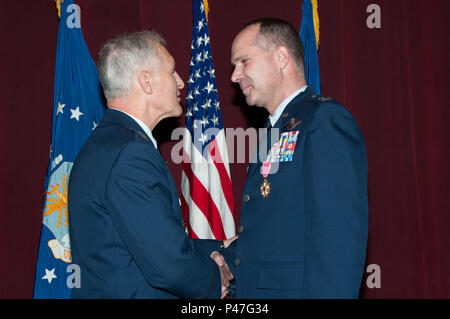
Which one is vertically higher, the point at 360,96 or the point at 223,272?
the point at 360,96

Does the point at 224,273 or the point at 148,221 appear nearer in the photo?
the point at 148,221

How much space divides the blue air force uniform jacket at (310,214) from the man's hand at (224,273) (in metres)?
0.06

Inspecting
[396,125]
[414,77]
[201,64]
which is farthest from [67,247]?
Answer: [414,77]

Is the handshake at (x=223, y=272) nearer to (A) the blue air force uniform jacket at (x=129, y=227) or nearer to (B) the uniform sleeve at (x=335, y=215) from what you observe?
(A) the blue air force uniform jacket at (x=129, y=227)

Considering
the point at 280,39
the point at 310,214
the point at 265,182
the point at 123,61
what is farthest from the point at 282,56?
the point at 310,214

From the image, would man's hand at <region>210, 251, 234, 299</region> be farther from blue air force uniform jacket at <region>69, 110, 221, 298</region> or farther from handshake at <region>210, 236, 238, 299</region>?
blue air force uniform jacket at <region>69, 110, 221, 298</region>

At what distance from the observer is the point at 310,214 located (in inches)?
68.9

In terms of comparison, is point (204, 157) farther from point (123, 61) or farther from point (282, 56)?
point (123, 61)

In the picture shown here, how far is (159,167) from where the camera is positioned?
1.81 metres

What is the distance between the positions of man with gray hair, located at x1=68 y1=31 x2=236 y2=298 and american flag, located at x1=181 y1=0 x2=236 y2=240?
5.10 feet

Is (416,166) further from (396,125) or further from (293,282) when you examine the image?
(293,282)

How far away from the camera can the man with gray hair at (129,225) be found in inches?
67.3

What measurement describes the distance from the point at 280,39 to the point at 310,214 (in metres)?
0.96

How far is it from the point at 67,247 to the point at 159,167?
1740 millimetres
